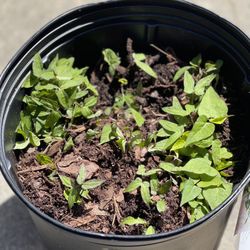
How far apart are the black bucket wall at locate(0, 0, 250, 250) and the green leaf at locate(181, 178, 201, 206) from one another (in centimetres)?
7

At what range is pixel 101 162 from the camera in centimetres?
138

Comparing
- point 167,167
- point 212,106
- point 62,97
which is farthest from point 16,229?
point 212,106

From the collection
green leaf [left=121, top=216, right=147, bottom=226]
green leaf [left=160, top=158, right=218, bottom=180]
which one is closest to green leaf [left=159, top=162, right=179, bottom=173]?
green leaf [left=160, top=158, right=218, bottom=180]

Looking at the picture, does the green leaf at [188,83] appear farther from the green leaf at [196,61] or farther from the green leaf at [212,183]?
the green leaf at [212,183]

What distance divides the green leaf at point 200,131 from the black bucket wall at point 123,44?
0.12m

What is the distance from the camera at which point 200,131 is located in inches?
51.7

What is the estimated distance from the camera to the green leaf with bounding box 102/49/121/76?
153 centimetres

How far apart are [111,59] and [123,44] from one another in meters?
0.07

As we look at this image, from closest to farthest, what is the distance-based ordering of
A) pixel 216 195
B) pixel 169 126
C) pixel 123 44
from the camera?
pixel 216 195 < pixel 169 126 < pixel 123 44

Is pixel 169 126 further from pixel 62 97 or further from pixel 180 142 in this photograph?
pixel 62 97

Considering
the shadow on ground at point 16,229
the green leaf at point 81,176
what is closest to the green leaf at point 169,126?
the green leaf at point 81,176

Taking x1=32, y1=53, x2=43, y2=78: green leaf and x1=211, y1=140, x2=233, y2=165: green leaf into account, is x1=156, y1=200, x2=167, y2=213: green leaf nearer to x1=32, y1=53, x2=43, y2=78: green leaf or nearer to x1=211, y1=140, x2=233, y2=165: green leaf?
x1=211, y1=140, x2=233, y2=165: green leaf

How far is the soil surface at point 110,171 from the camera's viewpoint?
1.30 m

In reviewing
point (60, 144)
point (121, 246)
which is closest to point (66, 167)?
point (60, 144)
